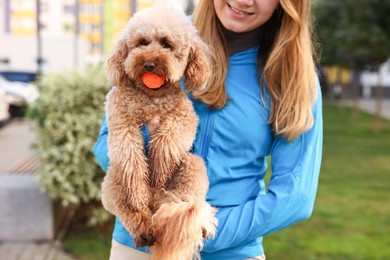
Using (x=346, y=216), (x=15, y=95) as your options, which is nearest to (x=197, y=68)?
(x=346, y=216)

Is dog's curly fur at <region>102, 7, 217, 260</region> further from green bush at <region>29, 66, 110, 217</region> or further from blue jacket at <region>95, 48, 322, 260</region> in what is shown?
green bush at <region>29, 66, 110, 217</region>

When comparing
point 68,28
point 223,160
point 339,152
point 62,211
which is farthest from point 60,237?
point 68,28

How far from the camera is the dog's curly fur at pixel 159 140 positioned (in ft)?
6.38

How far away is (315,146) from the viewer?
2.29m

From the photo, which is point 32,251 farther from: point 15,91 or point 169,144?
point 15,91

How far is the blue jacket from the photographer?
7.16ft

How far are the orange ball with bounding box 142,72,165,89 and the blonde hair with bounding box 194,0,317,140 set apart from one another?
0.93ft


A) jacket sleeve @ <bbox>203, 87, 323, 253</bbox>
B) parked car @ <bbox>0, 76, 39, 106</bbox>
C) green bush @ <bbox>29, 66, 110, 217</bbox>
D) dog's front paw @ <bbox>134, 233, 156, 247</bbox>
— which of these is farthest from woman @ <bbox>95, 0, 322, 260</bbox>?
parked car @ <bbox>0, 76, 39, 106</bbox>

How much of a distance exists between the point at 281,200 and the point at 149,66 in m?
0.68

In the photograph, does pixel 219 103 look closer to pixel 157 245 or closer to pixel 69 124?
pixel 157 245

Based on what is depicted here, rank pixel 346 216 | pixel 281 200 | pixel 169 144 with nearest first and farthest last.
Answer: pixel 169 144
pixel 281 200
pixel 346 216

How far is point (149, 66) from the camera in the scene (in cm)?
193

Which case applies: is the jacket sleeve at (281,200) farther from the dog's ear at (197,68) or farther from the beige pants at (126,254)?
the dog's ear at (197,68)

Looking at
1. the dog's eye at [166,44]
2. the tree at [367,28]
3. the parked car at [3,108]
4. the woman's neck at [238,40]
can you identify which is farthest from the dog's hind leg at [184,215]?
the parked car at [3,108]
